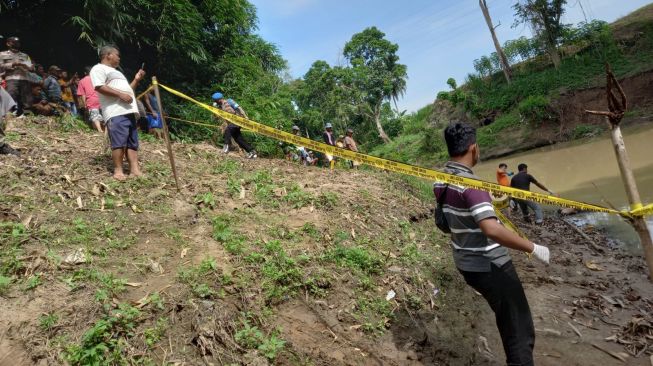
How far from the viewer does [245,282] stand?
3.76 metres

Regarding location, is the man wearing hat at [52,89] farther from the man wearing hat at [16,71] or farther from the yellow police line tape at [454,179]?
the yellow police line tape at [454,179]

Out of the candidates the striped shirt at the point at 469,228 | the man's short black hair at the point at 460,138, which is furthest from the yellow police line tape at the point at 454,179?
the man's short black hair at the point at 460,138

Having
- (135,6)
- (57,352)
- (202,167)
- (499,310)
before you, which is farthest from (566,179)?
(57,352)

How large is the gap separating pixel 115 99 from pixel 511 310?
196 inches

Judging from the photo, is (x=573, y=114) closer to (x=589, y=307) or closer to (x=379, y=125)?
(x=379, y=125)

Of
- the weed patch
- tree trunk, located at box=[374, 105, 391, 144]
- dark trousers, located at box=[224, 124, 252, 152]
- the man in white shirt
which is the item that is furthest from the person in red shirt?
tree trunk, located at box=[374, 105, 391, 144]

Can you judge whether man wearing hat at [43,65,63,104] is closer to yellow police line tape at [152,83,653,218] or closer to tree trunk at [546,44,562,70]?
yellow police line tape at [152,83,653,218]

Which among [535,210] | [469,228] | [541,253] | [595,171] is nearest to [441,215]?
[469,228]

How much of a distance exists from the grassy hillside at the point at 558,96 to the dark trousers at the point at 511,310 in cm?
1911

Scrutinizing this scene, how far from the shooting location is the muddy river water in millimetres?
9120

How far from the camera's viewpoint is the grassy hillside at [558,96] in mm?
23688

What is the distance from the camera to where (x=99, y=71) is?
499 cm

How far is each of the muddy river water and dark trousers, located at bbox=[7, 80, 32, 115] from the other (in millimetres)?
9769

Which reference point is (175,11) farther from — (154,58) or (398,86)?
(398,86)
